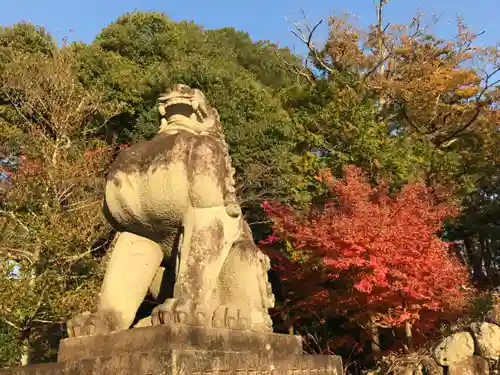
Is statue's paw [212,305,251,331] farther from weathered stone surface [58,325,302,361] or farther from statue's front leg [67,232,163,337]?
statue's front leg [67,232,163,337]

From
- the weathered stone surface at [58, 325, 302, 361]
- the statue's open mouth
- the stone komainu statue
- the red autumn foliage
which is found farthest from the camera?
the red autumn foliage

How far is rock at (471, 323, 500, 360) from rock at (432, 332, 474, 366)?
169 millimetres

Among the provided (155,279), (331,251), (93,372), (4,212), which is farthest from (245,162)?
(93,372)

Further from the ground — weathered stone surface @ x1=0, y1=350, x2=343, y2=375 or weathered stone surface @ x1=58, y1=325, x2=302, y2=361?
weathered stone surface @ x1=58, y1=325, x2=302, y2=361

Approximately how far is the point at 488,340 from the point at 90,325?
7.46 metres

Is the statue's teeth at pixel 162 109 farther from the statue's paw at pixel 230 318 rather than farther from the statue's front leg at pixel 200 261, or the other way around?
the statue's paw at pixel 230 318

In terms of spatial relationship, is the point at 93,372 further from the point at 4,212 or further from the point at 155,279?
the point at 4,212

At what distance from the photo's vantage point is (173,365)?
2.78 meters

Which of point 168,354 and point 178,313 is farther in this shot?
point 178,313

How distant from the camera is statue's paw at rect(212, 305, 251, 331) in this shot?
11.6 ft

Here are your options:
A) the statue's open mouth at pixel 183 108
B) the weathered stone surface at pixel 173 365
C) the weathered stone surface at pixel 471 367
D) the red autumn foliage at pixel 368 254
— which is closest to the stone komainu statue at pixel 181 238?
the statue's open mouth at pixel 183 108

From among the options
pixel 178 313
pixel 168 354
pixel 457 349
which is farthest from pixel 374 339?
pixel 168 354

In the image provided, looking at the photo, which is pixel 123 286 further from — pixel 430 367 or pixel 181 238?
pixel 430 367

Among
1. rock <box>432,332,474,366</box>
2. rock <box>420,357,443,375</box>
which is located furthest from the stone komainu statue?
rock <box>420,357,443,375</box>
